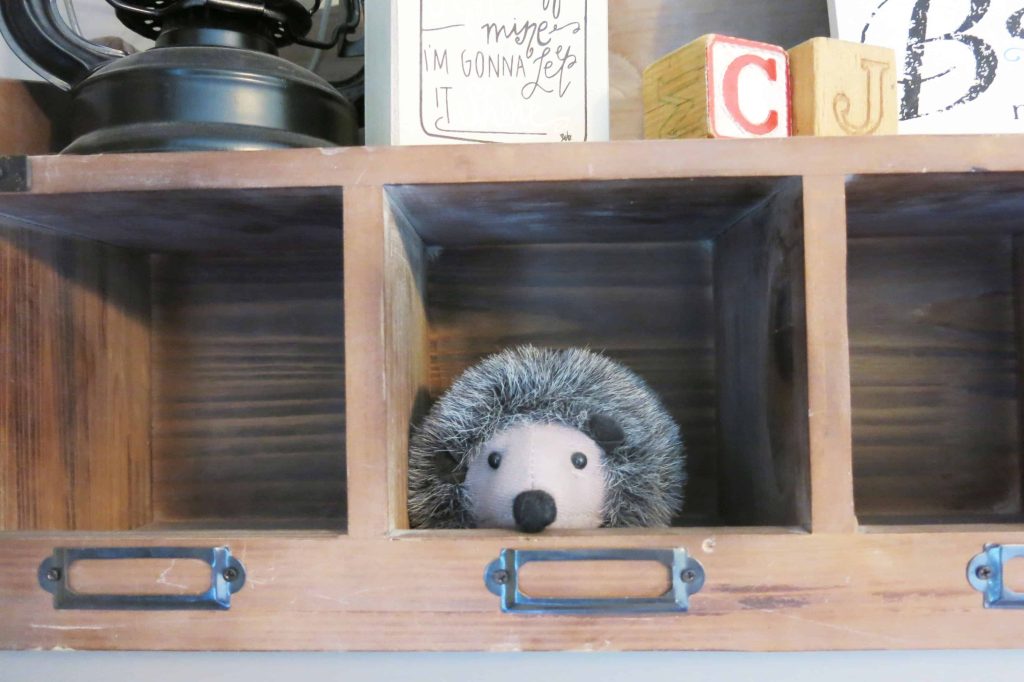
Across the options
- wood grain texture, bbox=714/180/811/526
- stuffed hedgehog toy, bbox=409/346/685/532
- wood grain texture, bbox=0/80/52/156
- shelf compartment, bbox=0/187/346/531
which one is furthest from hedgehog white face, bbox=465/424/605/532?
wood grain texture, bbox=0/80/52/156

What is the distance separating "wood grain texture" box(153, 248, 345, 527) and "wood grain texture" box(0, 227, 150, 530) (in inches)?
1.1

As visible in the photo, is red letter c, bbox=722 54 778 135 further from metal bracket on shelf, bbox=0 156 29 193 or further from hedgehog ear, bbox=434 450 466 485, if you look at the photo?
metal bracket on shelf, bbox=0 156 29 193

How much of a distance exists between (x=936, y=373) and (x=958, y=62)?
0.30 m

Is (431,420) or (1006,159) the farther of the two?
(431,420)

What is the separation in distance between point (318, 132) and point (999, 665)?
0.65 metres

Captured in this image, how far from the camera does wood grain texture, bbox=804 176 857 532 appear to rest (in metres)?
0.52

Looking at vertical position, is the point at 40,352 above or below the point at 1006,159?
below

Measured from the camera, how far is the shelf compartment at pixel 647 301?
0.56 m

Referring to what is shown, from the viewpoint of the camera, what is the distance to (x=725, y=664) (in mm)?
540

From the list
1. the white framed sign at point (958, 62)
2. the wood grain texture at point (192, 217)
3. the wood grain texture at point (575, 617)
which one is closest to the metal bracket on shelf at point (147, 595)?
the wood grain texture at point (575, 617)

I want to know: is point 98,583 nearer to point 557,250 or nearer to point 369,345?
point 369,345

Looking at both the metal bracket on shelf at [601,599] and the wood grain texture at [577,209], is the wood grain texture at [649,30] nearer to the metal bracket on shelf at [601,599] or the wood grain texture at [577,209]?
the wood grain texture at [577,209]

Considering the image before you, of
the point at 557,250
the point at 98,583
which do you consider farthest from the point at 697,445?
the point at 98,583

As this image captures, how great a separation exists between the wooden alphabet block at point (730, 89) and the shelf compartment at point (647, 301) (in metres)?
0.05
